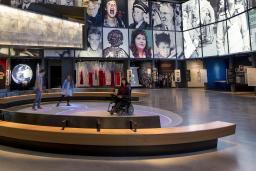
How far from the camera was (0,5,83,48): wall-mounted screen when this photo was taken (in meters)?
9.94

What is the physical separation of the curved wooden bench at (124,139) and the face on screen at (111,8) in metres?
20.0

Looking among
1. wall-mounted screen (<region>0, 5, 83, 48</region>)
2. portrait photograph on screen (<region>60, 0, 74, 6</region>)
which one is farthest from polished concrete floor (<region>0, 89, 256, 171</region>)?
portrait photograph on screen (<region>60, 0, 74, 6</region>)

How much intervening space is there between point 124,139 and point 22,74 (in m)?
18.9

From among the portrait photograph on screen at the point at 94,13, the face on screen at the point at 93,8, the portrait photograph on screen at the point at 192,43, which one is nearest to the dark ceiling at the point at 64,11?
the portrait photograph on screen at the point at 94,13

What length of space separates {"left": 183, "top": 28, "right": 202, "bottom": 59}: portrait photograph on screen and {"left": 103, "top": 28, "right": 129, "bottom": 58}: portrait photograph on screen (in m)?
6.49

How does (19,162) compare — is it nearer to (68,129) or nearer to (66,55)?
(68,129)

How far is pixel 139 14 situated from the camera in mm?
24234

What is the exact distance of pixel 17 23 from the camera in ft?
34.2

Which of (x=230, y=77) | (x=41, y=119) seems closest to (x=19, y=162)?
(x=41, y=119)

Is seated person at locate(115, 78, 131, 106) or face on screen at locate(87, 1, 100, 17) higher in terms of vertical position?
face on screen at locate(87, 1, 100, 17)

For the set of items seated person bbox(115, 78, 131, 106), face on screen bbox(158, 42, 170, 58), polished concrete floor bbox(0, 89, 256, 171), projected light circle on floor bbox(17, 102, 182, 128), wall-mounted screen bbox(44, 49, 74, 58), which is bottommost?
polished concrete floor bbox(0, 89, 256, 171)

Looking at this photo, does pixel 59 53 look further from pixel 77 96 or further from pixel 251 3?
pixel 251 3

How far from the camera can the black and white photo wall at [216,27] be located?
17.2 m

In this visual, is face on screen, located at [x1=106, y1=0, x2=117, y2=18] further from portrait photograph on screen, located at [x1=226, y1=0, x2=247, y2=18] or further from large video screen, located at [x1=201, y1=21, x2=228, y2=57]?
portrait photograph on screen, located at [x1=226, y1=0, x2=247, y2=18]
